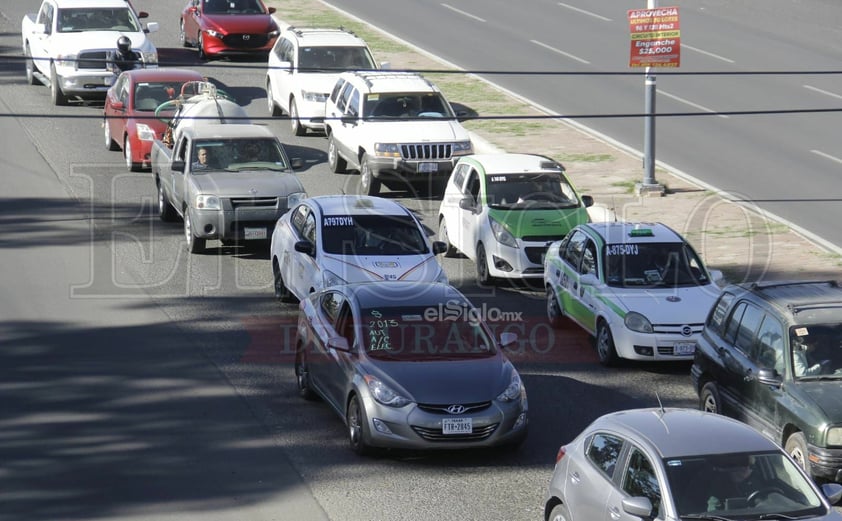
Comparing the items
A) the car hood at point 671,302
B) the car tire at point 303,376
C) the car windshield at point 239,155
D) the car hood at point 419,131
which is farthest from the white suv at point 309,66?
the car tire at point 303,376

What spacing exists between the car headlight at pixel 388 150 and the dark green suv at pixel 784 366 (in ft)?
36.2

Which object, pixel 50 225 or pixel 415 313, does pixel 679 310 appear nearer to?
pixel 415 313

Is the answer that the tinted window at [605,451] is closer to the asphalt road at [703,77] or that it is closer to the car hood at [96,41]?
the asphalt road at [703,77]

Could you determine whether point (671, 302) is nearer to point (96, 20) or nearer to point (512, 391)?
point (512, 391)

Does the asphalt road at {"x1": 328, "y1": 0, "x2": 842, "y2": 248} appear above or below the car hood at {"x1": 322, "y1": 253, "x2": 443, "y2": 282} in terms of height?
above

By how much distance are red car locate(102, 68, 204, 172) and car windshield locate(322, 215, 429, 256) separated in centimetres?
807

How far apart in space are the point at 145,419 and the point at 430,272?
15.9ft

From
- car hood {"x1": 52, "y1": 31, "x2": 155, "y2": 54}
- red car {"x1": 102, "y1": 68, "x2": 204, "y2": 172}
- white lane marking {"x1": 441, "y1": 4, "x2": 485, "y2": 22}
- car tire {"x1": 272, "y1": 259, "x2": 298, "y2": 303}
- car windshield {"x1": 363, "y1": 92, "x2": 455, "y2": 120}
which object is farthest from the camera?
white lane marking {"x1": 441, "y1": 4, "x2": 485, "y2": 22}

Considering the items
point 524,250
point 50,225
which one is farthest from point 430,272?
point 50,225

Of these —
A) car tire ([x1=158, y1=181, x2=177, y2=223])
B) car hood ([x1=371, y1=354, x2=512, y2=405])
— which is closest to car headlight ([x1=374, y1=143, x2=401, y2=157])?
car tire ([x1=158, y1=181, x2=177, y2=223])

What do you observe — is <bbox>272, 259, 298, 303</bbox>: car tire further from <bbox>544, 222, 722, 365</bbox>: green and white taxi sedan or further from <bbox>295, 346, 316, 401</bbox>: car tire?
<bbox>544, 222, 722, 365</bbox>: green and white taxi sedan

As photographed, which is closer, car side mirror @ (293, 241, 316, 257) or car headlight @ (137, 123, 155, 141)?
car side mirror @ (293, 241, 316, 257)

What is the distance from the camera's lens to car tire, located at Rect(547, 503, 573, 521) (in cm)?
1022

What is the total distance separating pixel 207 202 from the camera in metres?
20.5
